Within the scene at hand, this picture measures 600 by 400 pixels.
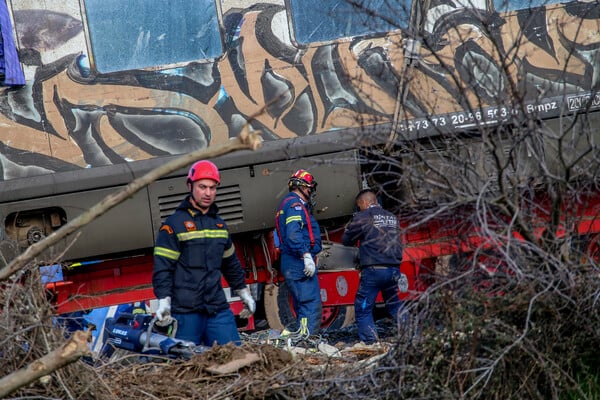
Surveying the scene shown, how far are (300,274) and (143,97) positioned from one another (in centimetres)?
228

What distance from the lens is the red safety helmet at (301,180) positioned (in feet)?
29.5

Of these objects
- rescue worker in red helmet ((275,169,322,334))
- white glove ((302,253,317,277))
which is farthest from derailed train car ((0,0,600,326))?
white glove ((302,253,317,277))

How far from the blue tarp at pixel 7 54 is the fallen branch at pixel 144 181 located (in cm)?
442

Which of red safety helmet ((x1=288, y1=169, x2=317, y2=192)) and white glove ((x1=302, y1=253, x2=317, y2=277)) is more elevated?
red safety helmet ((x1=288, y1=169, x2=317, y2=192))

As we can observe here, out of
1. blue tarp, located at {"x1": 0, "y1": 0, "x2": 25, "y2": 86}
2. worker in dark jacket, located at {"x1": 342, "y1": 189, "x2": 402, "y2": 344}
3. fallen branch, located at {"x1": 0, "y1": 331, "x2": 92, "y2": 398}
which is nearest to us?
fallen branch, located at {"x1": 0, "y1": 331, "x2": 92, "y2": 398}

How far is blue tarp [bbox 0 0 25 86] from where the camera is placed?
28.5 feet

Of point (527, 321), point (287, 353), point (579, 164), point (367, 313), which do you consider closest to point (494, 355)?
point (527, 321)

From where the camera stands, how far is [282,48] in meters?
8.95

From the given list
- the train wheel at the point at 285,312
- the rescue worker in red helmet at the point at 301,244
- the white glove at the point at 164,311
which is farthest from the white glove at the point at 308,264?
the white glove at the point at 164,311

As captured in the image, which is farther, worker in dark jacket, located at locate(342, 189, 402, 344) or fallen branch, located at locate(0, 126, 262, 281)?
worker in dark jacket, located at locate(342, 189, 402, 344)

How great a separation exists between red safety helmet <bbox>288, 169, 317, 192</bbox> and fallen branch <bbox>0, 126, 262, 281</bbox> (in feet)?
14.3

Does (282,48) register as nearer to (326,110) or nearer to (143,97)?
(326,110)

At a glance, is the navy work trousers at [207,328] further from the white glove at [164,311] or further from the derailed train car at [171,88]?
the derailed train car at [171,88]

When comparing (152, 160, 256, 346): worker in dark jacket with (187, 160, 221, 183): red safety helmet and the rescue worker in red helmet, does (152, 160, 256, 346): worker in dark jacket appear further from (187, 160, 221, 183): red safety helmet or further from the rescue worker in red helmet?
the rescue worker in red helmet
